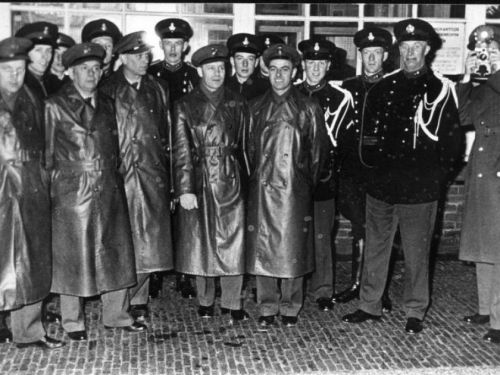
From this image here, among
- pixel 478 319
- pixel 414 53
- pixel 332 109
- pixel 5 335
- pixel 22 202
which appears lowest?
pixel 478 319

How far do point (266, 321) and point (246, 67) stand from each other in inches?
87.9

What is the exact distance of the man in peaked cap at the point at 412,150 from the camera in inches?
215

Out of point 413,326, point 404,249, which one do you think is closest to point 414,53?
point 404,249

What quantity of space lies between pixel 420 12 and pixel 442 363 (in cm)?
454

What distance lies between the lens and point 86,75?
5.11 metres

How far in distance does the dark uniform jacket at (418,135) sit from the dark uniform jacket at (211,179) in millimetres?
1149

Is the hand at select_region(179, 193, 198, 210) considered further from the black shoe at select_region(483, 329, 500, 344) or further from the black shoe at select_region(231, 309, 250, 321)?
the black shoe at select_region(483, 329, 500, 344)

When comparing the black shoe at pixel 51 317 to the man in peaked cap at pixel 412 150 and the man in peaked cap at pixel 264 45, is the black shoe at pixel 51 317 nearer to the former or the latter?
the man in peaked cap at pixel 412 150

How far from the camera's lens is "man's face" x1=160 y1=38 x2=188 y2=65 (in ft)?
21.2

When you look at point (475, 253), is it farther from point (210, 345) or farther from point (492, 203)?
point (210, 345)

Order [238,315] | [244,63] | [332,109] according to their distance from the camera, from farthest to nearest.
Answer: [244,63], [332,109], [238,315]

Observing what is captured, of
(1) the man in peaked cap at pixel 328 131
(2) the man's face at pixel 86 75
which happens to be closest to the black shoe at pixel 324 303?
(1) the man in peaked cap at pixel 328 131

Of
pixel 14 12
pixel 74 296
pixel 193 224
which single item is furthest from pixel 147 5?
pixel 74 296

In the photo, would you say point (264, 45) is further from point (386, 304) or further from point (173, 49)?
point (386, 304)
